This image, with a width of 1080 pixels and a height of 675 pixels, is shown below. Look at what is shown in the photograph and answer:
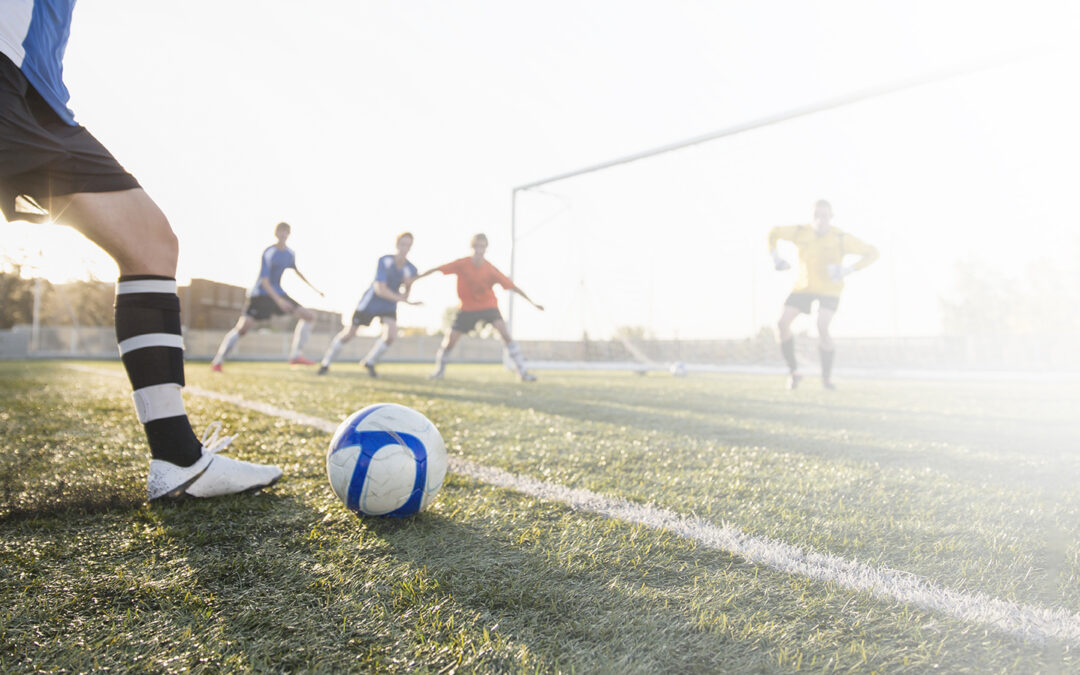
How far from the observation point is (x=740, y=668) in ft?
3.47

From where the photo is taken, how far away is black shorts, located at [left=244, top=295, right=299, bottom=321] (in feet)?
31.8

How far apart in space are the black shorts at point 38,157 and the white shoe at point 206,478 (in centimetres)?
90

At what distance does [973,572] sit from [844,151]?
18729 millimetres

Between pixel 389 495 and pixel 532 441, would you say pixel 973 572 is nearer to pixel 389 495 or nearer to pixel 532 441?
pixel 389 495

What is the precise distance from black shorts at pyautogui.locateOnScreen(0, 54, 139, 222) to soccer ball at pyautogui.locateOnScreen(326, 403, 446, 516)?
107 centimetres

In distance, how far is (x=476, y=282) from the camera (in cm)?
864

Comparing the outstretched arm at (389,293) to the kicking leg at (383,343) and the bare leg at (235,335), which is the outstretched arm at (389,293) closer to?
the kicking leg at (383,343)

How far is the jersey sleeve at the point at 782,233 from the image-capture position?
7969mm

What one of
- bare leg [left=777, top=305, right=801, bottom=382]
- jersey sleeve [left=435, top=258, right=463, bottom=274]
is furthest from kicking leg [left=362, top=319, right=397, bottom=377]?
bare leg [left=777, top=305, right=801, bottom=382]

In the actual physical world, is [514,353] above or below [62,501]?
above

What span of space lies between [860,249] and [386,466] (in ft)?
25.3

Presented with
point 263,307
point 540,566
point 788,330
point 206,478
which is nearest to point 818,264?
point 788,330

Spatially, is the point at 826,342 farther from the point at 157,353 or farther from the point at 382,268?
the point at 157,353

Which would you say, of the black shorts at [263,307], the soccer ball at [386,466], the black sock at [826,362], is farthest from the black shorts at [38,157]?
the black shorts at [263,307]
